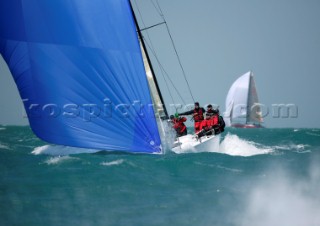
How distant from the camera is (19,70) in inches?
482

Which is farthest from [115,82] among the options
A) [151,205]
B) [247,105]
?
[247,105]

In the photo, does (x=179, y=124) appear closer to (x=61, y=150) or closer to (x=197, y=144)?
(x=197, y=144)

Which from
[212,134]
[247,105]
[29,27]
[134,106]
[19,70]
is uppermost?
[29,27]

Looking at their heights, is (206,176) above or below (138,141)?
below

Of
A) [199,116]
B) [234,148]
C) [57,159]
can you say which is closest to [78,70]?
[57,159]

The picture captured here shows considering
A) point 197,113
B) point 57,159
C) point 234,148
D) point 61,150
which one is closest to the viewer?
point 57,159

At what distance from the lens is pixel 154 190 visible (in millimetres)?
10406

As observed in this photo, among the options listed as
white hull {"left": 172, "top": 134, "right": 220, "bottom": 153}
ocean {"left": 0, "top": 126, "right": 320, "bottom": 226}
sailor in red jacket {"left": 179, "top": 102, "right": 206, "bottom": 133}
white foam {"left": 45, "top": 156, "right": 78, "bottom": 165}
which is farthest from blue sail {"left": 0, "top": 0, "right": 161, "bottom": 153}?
sailor in red jacket {"left": 179, "top": 102, "right": 206, "bottom": 133}

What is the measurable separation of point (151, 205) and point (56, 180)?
10.4 ft

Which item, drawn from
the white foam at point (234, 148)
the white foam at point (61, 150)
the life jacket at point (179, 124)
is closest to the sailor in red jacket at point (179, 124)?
the life jacket at point (179, 124)

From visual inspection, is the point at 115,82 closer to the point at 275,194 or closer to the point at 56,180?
the point at 56,180

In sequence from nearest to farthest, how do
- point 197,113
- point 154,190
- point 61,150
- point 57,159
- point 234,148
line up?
1. point 154,190
2. point 57,159
3. point 61,150
4. point 197,113
5. point 234,148

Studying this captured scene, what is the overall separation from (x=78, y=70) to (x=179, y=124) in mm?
6829

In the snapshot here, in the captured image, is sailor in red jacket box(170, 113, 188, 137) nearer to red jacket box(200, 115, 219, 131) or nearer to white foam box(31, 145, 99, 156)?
red jacket box(200, 115, 219, 131)
